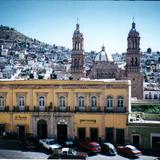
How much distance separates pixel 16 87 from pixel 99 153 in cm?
698

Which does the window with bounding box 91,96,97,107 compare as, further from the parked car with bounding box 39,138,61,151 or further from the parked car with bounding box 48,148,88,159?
the parked car with bounding box 48,148,88,159

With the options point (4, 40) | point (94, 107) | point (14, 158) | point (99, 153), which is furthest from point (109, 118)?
point (4, 40)

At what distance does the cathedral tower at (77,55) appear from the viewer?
37278 mm

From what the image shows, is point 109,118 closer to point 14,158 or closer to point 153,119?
point 153,119

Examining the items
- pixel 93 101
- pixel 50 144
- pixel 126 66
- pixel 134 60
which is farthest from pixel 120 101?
pixel 126 66

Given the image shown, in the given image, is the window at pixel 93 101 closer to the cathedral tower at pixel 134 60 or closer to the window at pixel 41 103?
the window at pixel 41 103

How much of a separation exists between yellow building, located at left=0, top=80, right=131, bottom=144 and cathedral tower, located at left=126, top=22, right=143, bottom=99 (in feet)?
57.4

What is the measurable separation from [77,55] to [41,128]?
19109mm

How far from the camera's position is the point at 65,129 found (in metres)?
20.1

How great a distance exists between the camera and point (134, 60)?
36.7 metres

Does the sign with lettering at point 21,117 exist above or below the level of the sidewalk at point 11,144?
above

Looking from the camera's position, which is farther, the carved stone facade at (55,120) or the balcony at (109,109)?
the carved stone facade at (55,120)

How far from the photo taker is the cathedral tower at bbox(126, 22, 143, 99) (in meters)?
36.1

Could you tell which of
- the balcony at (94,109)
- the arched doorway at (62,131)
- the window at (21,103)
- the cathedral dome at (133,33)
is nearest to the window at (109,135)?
the balcony at (94,109)
